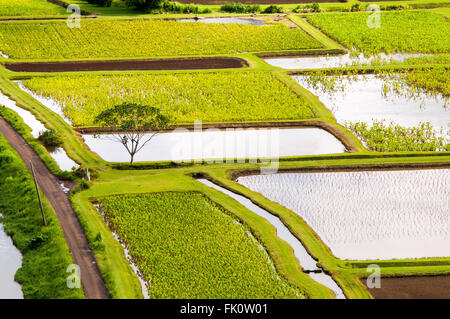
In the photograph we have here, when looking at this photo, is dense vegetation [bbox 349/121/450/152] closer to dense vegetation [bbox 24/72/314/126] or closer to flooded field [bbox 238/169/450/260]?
flooded field [bbox 238/169/450/260]

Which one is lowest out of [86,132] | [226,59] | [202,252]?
[202,252]

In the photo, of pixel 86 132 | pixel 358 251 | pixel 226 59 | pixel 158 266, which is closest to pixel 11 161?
pixel 86 132
